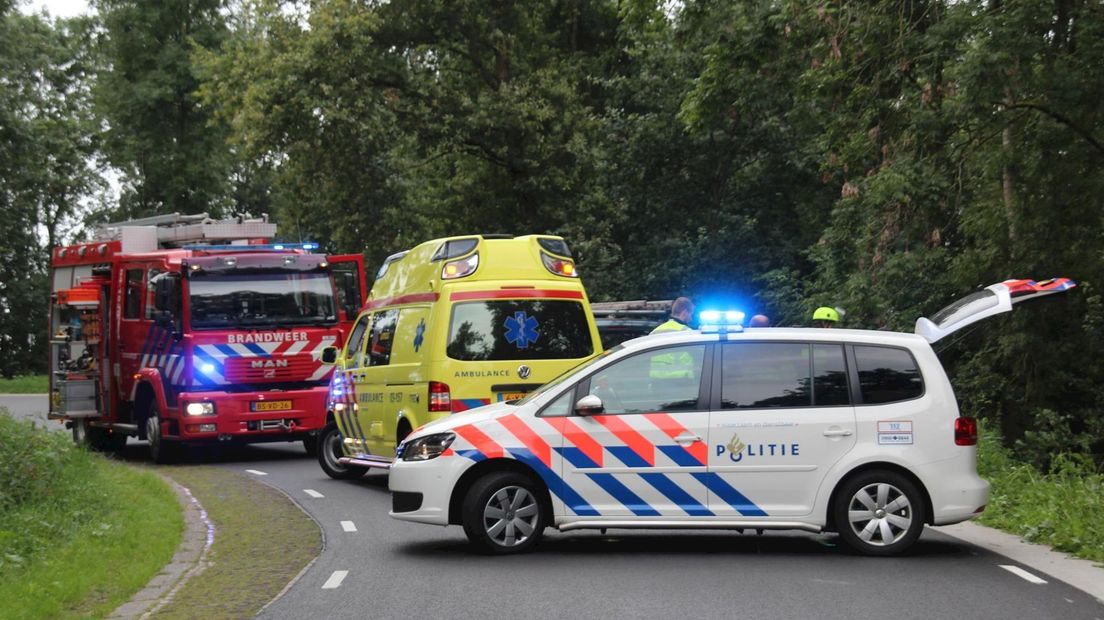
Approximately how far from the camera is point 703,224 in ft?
110

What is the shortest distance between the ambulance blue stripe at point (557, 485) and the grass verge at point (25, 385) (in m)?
36.6

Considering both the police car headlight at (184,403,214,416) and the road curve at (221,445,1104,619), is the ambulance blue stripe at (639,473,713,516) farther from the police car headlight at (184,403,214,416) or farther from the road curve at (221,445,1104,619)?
the police car headlight at (184,403,214,416)

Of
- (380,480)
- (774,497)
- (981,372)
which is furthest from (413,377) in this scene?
(981,372)

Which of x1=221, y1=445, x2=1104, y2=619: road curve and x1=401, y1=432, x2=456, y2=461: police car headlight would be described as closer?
x1=221, y1=445, x2=1104, y2=619: road curve

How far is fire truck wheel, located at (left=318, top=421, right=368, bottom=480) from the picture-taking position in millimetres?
16688

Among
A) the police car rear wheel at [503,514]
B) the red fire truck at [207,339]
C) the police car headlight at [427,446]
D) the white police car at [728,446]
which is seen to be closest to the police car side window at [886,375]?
the white police car at [728,446]

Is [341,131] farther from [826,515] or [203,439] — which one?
[826,515]

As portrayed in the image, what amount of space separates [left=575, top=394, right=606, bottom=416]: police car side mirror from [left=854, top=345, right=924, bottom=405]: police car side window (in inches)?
78.2

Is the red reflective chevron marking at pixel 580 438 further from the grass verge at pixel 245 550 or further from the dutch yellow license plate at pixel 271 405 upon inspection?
the dutch yellow license plate at pixel 271 405

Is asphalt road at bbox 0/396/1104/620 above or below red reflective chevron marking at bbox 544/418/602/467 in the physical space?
below

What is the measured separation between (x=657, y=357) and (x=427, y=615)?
3137 millimetres

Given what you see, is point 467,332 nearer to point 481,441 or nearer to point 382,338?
point 382,338

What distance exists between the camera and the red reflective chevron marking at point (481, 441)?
10289mm

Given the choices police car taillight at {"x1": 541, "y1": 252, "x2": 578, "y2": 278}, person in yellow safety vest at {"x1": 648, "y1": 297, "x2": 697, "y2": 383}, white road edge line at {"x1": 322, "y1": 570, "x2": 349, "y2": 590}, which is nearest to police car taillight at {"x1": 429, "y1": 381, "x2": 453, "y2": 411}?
police car taillight at {"x1": 541, "y1": 252, "x2": 578, "y2": 278}
